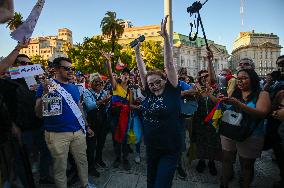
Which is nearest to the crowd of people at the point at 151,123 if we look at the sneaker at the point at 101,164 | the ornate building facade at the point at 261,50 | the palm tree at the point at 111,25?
the sneaker at the point at 101,164

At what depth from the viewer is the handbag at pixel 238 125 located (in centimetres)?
369

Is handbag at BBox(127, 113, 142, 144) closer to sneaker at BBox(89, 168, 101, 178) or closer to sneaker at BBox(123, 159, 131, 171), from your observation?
sneaker at BBox(123, 159, 131, 171)

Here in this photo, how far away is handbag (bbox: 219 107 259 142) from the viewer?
369 cm

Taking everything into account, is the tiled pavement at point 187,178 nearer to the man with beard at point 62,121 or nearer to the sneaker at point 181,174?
the sneaker at point 181,174

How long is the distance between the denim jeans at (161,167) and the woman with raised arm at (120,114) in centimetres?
227

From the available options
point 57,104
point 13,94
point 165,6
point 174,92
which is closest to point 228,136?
point 174,92

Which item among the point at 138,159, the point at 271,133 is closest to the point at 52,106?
the point at 138,159

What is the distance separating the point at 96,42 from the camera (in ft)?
143

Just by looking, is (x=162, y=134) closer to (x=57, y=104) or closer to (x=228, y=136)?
(x=228, y=136)

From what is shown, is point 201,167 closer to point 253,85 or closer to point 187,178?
point 187,178

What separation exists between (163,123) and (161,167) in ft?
1.65

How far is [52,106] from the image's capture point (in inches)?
144

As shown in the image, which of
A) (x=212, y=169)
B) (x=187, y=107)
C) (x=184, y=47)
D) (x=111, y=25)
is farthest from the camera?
(x=184, y=47)

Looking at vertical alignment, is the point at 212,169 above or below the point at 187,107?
below
